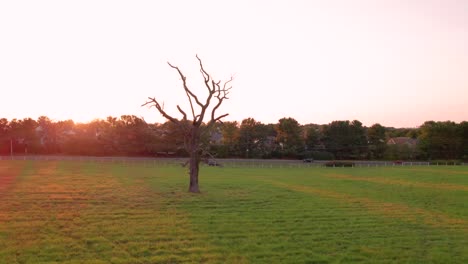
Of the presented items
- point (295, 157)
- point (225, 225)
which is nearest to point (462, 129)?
point (295, 157)

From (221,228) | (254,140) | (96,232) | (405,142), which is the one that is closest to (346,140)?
(254,140)

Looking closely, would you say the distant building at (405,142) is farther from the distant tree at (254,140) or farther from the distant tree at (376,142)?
the distant tree at (254,140)

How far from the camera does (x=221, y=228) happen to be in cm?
1659

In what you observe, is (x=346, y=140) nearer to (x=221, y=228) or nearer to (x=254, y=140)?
(x=254, y=140)

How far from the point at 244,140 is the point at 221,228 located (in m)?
77.4

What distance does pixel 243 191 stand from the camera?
28.8 m

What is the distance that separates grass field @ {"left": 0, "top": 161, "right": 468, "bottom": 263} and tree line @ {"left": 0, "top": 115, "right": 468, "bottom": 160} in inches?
2419

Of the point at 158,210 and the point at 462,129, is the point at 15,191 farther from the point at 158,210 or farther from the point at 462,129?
the point at 462,129

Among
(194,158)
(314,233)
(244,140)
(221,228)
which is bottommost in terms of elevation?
(314,233)

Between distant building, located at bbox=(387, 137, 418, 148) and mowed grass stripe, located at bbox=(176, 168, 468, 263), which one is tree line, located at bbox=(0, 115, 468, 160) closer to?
→ distant building, located at bbox=(387, 137, 418, 148)

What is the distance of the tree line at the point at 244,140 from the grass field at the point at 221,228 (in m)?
61.4

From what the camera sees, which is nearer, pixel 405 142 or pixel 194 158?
pixel 194 158

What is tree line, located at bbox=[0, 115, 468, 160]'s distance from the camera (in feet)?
288

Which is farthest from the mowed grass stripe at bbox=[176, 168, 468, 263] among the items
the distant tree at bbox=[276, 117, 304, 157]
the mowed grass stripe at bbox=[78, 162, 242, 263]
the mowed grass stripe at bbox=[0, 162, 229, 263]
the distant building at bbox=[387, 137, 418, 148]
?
the distant building at bbox=[387, 137, 418, 148]
